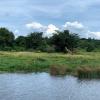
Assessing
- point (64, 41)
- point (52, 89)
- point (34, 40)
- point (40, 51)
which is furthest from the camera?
point (34, 40)

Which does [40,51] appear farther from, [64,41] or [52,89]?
[52,89]

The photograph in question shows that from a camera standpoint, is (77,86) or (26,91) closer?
(26,91)

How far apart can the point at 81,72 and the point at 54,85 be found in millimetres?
7565

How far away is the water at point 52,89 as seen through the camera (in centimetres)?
2707

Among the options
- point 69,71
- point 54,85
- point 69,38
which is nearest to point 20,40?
point 69,38

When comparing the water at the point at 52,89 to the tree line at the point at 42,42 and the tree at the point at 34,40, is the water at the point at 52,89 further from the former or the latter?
the tree at the point at 34,40

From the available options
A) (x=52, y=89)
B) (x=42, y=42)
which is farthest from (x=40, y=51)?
(x=52, y=89)

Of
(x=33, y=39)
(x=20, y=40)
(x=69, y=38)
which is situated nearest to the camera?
(x=69, y=38)

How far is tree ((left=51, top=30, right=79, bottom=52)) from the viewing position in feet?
308

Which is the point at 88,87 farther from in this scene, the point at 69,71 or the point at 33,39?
the point at 33,39

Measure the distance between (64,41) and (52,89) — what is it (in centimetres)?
6272

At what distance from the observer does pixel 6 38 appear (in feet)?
347

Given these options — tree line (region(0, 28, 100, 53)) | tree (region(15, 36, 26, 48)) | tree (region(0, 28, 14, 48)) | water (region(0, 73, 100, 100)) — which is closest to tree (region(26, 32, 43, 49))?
tree line (region(0, 28, 100, 53))

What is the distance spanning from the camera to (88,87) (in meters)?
33.2
